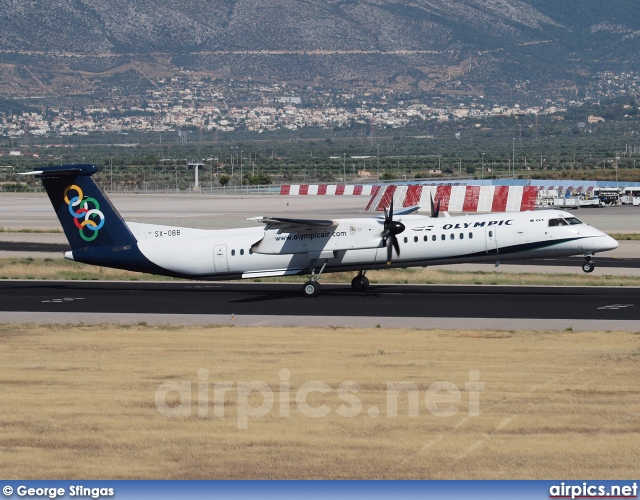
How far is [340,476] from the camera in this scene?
61.6 ft

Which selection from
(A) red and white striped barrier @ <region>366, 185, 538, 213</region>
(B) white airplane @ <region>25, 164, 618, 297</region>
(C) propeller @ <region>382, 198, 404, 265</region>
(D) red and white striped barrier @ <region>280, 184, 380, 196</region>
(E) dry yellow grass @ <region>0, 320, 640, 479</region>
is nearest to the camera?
(E) dry yellow grass @ <region>0, 320, 640, 479</region>

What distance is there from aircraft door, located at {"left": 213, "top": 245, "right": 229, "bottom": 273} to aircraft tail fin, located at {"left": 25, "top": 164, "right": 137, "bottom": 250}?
3.03 metres

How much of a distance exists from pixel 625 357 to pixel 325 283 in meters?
21.0

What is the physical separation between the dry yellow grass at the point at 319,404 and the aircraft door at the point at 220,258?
28.0 feet

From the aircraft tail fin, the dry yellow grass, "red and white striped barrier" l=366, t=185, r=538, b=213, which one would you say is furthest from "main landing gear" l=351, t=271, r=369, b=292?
"red and white striped barrier" l=366, t=185, r=538, b=213

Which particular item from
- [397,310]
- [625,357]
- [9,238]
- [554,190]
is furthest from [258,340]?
[554,190]

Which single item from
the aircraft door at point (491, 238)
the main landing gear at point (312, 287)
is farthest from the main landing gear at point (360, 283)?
the aircraft door at point (491, 238)

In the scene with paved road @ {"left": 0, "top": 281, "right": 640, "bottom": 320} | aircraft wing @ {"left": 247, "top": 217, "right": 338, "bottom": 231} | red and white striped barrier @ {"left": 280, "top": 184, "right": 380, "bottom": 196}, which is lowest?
red and white striped barrier @ {"left": 280, "top": 184, "right": 380, "bottom": 196}

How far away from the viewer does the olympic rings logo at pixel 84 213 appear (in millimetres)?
42406

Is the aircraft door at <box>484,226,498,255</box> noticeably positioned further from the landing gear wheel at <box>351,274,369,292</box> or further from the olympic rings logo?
the olympic rings logo

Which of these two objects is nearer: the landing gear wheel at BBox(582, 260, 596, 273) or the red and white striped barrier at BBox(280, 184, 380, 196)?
the landing gear wheel at BBox(582, 260, 596, 273)

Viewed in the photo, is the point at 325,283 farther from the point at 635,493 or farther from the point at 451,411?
the point at 635,493

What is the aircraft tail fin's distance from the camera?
4231 cm

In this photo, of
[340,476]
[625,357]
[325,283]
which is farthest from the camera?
[325,283]
